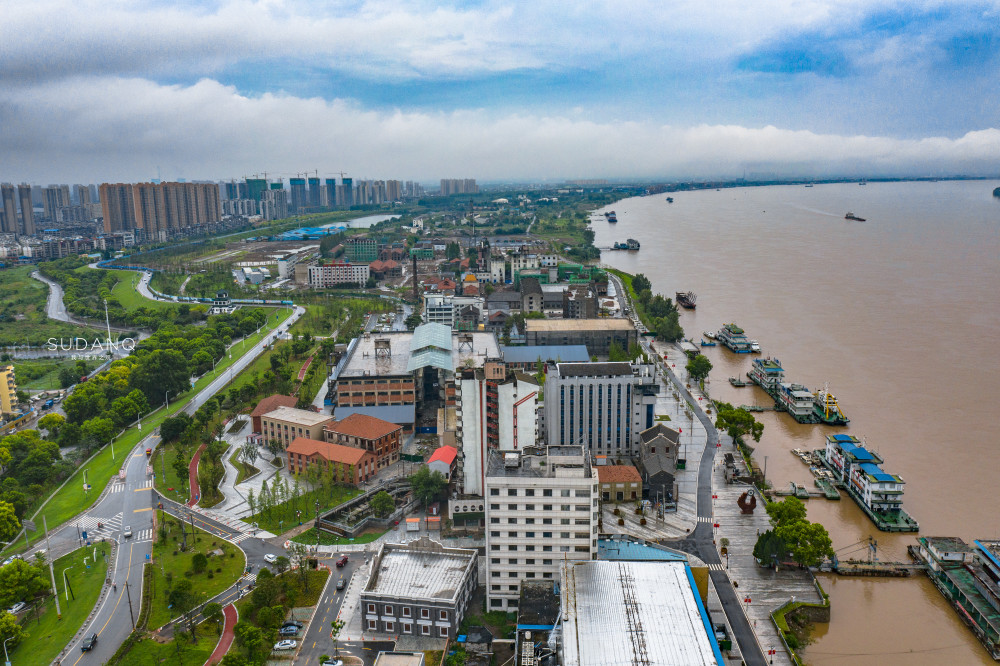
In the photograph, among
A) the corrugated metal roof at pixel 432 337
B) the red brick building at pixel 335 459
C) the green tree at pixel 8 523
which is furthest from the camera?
the corrugated metal roof at pixel 432 337

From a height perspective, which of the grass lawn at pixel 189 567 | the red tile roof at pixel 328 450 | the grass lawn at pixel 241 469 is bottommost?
the grass lawn at pixel 189 567

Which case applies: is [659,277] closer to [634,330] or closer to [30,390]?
[634,330]

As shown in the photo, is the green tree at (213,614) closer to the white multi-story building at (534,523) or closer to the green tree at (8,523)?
the white multi-story building at (534,523)

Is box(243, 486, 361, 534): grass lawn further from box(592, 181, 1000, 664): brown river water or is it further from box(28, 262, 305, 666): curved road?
box(592, 181, 1000, 664): brown river water

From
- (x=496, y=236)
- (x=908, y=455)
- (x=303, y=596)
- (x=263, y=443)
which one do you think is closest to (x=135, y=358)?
(x=263, y=443)

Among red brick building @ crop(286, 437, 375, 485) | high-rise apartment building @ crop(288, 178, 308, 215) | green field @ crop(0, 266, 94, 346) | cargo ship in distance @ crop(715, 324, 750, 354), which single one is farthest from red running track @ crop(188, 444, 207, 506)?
high-rise apartment building @ crop(288, 178, 308, 215)

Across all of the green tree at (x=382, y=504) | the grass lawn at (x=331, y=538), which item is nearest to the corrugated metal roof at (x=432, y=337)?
the green tree at (x=382, y=504)

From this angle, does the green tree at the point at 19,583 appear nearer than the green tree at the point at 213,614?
No
